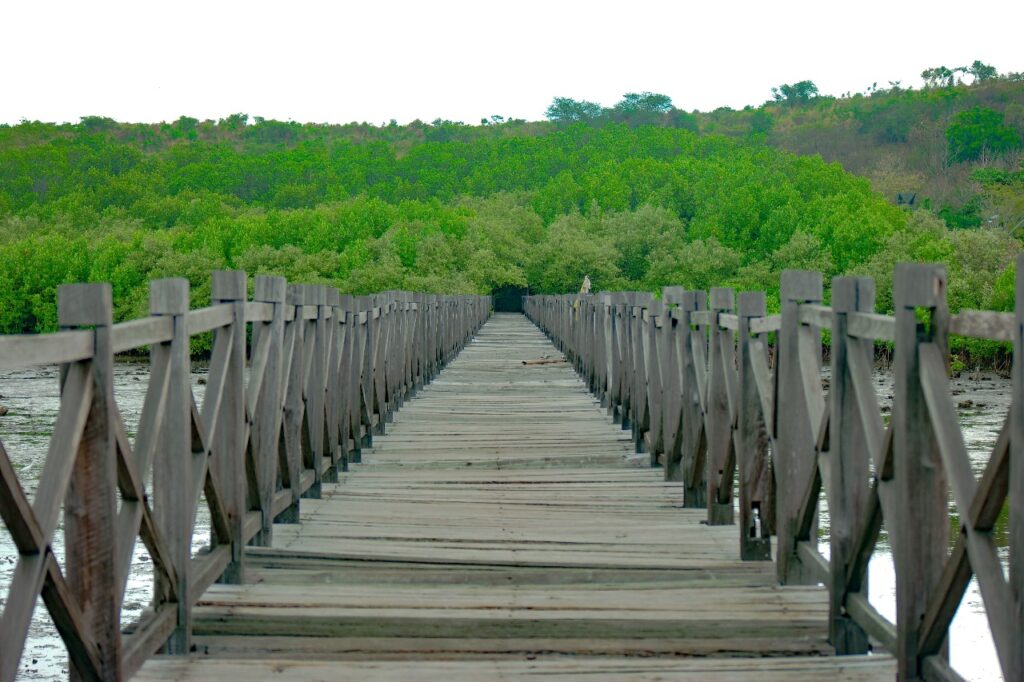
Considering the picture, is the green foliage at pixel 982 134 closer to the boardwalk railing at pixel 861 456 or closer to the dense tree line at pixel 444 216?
the dense tree line at pixel 444 216

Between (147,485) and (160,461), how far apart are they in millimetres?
7297

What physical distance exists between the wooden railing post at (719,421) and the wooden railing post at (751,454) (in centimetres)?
44

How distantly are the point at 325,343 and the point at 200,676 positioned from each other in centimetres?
387

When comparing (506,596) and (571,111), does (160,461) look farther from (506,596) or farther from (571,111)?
(571,111)

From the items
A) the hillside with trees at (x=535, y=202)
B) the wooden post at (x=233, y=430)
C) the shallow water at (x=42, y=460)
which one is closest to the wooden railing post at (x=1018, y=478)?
the wooden post at (x=233, y=430)

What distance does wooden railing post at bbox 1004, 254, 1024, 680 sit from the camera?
2811 mm

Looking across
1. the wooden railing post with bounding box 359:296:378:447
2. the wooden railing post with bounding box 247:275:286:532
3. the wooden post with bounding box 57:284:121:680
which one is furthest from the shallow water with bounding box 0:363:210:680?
the wooden post with bounding box 57:284:121:680

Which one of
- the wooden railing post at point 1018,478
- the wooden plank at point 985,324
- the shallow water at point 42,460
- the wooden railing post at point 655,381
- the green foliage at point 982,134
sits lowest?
the shallow water at point 42,460

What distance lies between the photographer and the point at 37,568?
2.96 m

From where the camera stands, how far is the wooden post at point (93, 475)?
3348mm

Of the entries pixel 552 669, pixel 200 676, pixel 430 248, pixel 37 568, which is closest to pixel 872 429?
pixel 552 669

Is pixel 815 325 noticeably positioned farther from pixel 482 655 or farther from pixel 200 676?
pixel 200 676

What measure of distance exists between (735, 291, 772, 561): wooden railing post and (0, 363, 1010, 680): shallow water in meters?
3.05

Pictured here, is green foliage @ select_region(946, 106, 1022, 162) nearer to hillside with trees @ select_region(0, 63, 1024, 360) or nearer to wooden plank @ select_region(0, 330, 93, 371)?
hillside with trees @ select_region(0, 63, 1024, 360)
